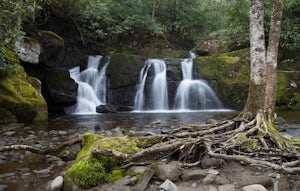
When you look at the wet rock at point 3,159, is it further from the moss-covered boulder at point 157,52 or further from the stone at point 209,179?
the moss-covered boulder at point 157,52

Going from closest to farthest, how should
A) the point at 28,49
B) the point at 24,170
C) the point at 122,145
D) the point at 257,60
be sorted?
the point at 122,145
the point at 24,170
the point at 257,60
the point at 28,49

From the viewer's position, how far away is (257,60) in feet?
18.0

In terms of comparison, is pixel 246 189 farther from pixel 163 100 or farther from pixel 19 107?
pixel 163 100

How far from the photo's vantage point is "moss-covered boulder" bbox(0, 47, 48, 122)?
10.4m

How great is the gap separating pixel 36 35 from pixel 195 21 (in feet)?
45.6

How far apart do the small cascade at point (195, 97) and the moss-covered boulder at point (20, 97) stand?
24.0 feet

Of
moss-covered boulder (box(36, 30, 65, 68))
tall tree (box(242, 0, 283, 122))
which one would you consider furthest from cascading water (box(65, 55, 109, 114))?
tall tree (box(242, 0, 283, 122))

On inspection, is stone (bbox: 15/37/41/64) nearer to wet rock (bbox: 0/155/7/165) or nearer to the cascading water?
the cascading water

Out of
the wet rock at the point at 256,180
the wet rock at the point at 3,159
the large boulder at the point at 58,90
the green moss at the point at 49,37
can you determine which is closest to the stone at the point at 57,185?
the wet rock at the point at 3,159

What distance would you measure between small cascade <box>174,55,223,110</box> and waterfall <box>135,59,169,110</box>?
2.50ft

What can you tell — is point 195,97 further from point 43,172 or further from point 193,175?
point 193,175

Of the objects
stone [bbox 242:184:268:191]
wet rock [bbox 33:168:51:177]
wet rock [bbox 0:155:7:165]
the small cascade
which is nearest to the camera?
stone [bbox 242:184:268:191]

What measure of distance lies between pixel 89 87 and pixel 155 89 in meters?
3.68

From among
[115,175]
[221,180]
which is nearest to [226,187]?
[221,180]
